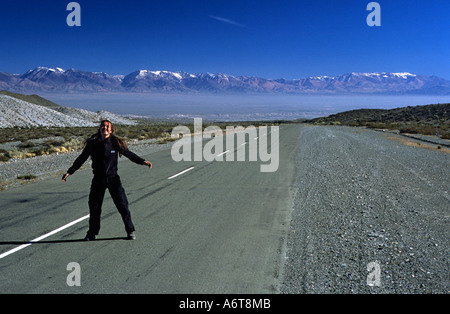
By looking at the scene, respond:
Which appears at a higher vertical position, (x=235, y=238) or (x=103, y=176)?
(x=103, y=176)

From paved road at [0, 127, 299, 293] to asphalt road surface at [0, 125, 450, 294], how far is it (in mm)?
20

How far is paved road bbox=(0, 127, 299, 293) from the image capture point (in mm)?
4297

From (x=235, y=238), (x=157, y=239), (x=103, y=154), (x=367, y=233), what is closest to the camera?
(x=103, y=154)

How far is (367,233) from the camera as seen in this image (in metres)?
6.18

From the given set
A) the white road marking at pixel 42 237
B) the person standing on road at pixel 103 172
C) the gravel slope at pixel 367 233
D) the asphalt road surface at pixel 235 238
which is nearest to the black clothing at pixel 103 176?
the person standing on road at pixel 103 172

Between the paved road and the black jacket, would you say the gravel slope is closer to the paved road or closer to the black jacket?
the paved road

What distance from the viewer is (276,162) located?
1553 centimetres

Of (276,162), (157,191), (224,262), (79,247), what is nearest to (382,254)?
(224,262)

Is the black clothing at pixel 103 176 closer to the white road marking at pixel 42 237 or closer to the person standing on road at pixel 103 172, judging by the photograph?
the person standing on road at pixel 103 172

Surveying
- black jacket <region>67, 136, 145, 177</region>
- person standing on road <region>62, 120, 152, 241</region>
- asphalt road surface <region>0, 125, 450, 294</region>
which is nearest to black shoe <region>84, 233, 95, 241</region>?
person standing on road <region>62, 120, 152, 241</region>

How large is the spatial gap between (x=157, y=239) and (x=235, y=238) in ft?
4.19

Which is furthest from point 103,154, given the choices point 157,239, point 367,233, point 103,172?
point 367,233

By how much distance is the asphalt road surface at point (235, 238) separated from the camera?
4312 mm

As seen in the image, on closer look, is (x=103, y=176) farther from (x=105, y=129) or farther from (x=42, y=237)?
(x=42, y=237)
